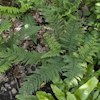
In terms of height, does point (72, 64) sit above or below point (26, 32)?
below

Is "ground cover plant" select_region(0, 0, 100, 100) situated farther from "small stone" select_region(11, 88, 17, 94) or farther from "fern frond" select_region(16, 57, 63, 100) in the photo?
"small stone" select_region(11, 88, 17, 94)

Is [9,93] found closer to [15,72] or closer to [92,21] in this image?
[15,72]

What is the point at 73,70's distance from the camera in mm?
2113

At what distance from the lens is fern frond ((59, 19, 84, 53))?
2.29 m

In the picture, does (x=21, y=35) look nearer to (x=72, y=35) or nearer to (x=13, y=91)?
(x=72, y=35)

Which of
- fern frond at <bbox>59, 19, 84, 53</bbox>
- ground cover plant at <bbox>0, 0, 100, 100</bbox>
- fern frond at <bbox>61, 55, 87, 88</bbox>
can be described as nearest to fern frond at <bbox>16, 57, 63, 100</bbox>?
ground cover plant at <bbox>0, 0, 100, 100</bbox>

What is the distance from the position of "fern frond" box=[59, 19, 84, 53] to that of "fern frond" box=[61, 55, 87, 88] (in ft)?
1.36

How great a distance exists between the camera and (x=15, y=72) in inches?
108

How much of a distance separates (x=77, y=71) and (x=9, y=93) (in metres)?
1.96

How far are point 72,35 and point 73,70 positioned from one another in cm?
92

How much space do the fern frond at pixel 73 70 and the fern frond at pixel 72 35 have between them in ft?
1.36

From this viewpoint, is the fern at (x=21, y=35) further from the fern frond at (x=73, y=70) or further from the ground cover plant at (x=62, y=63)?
the fern frond at (x=73, y=70)

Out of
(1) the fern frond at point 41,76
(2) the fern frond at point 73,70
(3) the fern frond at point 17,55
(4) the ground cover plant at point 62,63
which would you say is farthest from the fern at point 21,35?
(2) the fern frond at point 73,70

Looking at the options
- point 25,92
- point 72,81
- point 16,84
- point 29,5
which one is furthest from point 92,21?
point 16,84
